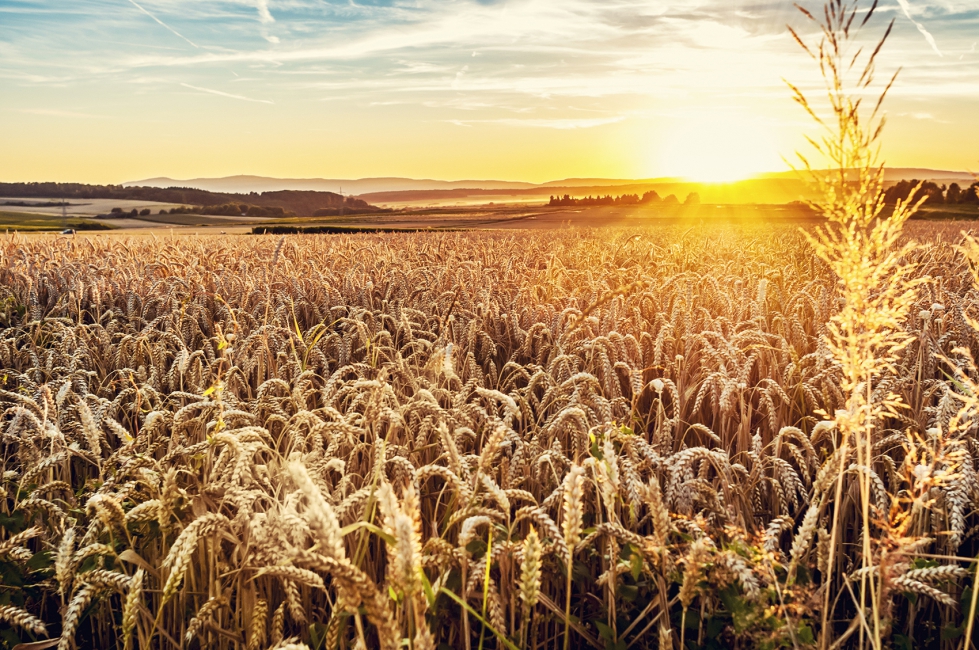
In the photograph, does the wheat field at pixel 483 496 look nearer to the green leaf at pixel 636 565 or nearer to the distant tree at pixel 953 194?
the green leaf at pixel 636 565

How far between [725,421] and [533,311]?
192 centimetres

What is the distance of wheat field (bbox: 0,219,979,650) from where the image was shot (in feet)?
5.06

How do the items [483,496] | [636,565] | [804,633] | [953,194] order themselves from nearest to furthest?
1. [804,633]
2. [636,565]
3. [483,496]
4. [953,194]

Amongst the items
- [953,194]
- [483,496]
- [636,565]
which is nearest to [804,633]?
[636,565]

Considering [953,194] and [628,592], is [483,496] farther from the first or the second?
[953,194]

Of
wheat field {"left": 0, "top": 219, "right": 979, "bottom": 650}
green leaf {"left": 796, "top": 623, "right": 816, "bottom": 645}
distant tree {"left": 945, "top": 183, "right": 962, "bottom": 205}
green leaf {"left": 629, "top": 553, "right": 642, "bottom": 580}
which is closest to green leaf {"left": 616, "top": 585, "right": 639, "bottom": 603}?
wheat field {"left": 0, "top": 219, "right": 979, "bottom": 650}

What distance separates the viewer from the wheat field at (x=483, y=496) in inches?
60.7

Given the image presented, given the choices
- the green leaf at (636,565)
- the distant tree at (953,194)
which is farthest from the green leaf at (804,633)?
the distant tree at (953,194)

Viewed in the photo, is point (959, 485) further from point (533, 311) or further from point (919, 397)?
point (533, 311)

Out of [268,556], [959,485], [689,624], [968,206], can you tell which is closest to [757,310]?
[959,485]

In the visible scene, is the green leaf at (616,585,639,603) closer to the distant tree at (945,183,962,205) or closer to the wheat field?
the wheat field

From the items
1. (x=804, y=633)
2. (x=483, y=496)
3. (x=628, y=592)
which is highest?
(x=483, y=496)

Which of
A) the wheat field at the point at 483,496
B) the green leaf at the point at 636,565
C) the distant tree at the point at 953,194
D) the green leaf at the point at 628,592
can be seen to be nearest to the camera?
the wheat field at the point at 483,496

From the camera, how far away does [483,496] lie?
1872mm
